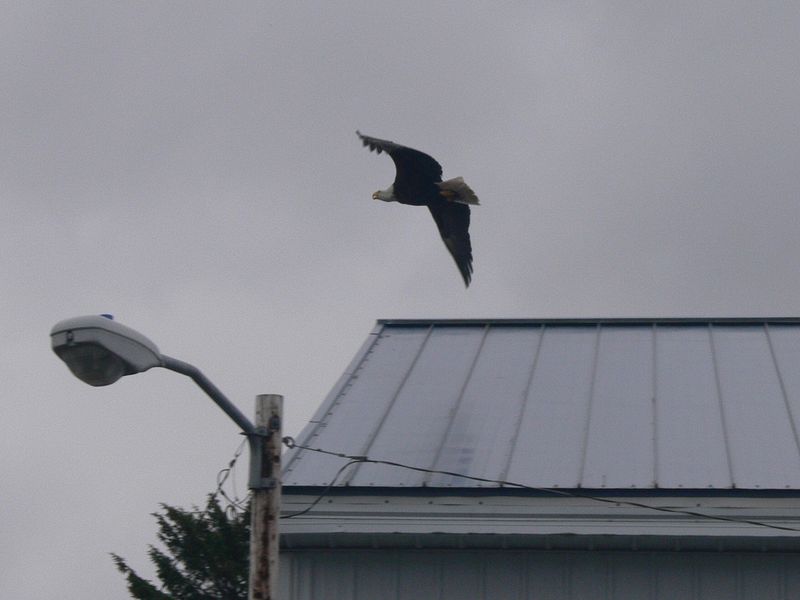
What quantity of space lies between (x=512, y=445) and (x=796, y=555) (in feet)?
5.70

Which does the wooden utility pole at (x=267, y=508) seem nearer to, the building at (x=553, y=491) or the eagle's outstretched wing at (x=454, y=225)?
the building at (x=553, y=491)

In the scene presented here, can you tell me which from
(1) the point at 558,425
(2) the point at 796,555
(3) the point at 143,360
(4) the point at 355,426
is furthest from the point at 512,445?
(3) the point at 143,360

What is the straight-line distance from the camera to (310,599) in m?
8.70

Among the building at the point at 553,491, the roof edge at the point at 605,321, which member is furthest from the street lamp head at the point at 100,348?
the roof edge at the point at 605,321

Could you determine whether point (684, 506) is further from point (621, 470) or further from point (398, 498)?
point (398, 498)

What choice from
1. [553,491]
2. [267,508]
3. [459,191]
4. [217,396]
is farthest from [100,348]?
[459,191]

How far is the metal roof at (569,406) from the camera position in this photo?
873cm

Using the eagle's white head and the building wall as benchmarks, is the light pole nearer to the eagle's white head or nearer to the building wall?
the building wall

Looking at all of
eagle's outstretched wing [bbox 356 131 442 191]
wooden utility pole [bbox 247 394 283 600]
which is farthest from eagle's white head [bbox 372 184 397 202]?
wooden utility pole [bbox 247 394 283 600]

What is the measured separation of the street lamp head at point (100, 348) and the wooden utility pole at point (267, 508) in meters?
0.72

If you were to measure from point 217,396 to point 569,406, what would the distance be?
3.53m

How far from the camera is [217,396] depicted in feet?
22.0

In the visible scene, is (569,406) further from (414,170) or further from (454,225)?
(414,170)

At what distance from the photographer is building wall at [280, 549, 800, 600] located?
8312 millimetres
